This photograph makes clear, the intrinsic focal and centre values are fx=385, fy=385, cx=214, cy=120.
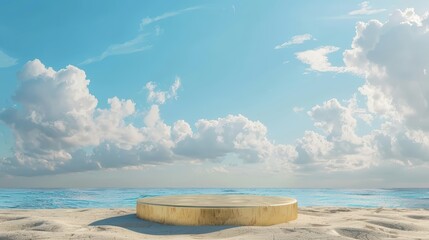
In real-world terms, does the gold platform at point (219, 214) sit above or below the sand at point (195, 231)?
above

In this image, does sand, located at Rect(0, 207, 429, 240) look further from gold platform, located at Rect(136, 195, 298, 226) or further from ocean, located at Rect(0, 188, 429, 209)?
ocean, located at Rect(0, 188, 429, 209)

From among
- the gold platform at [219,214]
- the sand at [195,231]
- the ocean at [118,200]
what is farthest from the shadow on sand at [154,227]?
the ocean at [118,200]

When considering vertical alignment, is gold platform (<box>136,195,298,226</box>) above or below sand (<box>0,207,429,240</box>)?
above

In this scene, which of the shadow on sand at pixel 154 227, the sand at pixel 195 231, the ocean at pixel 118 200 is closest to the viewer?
the sand at pixel 195 231

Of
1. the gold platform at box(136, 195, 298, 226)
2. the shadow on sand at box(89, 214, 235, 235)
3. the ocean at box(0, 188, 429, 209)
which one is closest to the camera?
the shadow on sand at box(89, 214, 235, 235)

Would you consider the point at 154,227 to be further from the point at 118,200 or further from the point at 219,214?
the point at 118,200

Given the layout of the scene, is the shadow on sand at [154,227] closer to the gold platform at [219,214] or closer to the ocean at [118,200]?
the gold platform at [219,214]

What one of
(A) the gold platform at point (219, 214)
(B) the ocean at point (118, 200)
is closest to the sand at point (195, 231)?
(A) the gold platform at point (219, 214)

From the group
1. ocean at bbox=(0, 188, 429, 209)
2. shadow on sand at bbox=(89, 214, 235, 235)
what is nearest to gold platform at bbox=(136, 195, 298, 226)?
shadow on sand at bbox=(89, 214, 235, 235)

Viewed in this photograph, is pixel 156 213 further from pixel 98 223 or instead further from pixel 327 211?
pixel 327 211

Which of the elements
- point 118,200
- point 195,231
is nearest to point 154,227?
point 195,231

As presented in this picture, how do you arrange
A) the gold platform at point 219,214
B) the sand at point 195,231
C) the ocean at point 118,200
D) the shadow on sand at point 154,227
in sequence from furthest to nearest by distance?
1. the ocean at point 118,200
2. the gold platform at point 219,214
3. the shadow on sand at point 154,227
4. the sand at point 195,231

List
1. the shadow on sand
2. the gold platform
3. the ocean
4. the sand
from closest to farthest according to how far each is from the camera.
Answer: the sand → the shadow on sand → the gold platform → the ocean

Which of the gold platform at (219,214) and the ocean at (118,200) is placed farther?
the ocean at (118,200)
